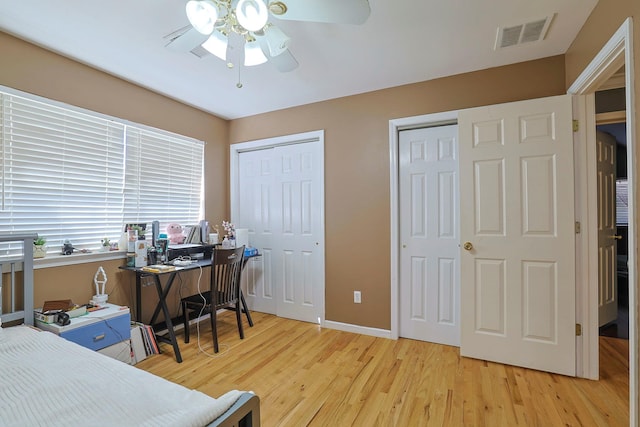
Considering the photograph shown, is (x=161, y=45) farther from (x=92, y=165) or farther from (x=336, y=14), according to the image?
(x=336, y=14)

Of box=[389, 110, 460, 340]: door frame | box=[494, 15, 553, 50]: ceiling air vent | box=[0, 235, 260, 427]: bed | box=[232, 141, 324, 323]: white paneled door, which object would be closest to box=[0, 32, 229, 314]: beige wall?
box=[232, 141, 324, 323]: white paneled door

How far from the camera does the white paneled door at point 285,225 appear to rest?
10.7 feet

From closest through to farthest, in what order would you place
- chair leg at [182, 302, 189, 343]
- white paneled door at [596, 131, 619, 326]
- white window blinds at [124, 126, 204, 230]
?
chair leg at [182, 302, 189, 343] → white window blinds at [124, 126, 204, 230] → white paneled door at [596, 131, 619, 326]

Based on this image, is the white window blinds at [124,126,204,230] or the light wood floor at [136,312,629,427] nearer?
the light wood floor at [136,312,629,427]

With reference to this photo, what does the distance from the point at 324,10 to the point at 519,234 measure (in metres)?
2.11

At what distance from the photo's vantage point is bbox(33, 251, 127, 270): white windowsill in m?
2.13

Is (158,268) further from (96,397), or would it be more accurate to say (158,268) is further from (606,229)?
(606,229)

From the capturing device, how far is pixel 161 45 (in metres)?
2.15

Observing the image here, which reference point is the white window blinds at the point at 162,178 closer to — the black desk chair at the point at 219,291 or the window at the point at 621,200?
the black desk chair at the point at 219,291

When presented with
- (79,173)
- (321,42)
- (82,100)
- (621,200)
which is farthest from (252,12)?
(621,200)

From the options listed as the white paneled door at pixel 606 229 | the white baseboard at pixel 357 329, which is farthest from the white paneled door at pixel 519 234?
the white paneled door at pixel 606 229

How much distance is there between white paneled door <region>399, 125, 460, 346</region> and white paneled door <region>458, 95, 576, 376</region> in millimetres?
241

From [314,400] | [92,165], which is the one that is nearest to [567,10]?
[314,400]

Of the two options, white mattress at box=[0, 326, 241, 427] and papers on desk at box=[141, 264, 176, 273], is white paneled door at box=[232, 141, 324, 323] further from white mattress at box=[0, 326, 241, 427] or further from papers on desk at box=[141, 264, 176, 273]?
white mattress at box=[0, 326, 241, 427]
